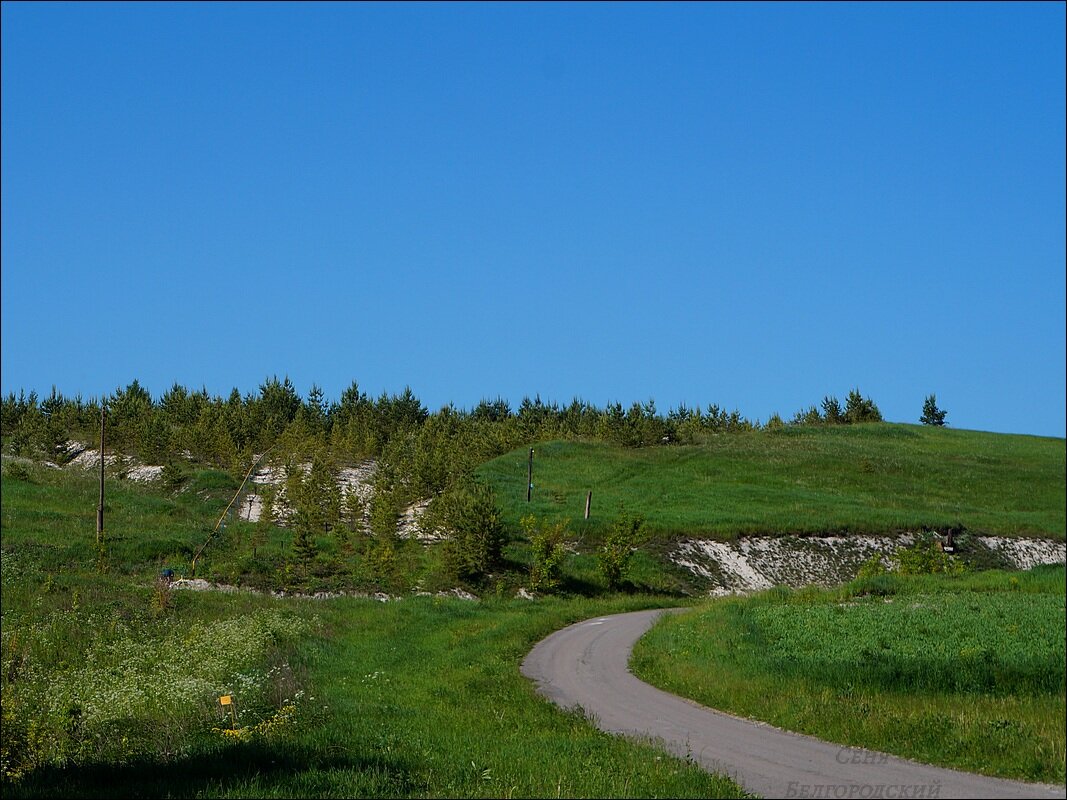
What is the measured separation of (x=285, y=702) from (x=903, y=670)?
37.6ft

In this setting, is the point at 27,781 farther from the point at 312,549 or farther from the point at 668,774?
the point at 312,549

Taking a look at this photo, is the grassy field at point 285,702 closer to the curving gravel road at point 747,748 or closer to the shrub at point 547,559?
the curving gravel road at point 747,748

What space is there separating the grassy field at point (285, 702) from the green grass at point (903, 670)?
3704mm

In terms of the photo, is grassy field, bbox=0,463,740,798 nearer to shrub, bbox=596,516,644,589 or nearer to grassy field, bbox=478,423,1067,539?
grassy field, bbox=478,423,1067,539

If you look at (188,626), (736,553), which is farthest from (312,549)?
(736,553)

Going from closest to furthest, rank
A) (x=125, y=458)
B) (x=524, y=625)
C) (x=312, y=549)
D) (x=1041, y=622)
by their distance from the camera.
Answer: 1. (x=1041, y=622)
2. (x=524, y=625)
3. (x=312, y=549)
4. (x=125, y=458)

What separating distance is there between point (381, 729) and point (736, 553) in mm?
43622

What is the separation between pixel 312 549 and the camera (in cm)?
5109

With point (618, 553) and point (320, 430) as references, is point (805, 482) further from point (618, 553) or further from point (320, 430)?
point (320, 430)

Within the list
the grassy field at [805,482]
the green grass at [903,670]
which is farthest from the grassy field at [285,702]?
the grassy field at [805,482]

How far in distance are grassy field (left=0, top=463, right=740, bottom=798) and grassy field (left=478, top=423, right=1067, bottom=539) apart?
6.73 m

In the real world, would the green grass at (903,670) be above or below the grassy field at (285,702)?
above

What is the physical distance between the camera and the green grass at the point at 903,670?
14531mm

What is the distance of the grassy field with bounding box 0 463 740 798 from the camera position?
1320 cm
